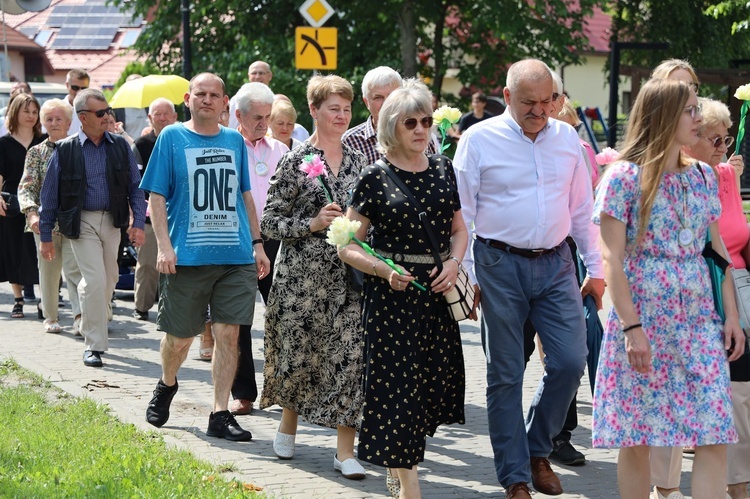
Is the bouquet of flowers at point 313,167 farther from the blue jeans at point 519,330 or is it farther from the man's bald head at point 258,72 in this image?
the man's bald head at point 258,72

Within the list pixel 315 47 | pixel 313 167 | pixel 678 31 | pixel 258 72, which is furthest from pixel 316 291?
pixel 678 31

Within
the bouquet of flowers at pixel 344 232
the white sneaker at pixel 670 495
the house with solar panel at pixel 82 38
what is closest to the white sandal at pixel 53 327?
the bouquet of flowers at pixel 344 232

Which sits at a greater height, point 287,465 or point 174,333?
Answer: point 174,333

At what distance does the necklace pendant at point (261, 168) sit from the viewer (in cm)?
866

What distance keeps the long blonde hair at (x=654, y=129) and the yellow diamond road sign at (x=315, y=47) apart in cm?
1026

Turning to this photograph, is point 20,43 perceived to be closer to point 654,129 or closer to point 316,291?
point 316,291

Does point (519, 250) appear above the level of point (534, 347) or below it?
above

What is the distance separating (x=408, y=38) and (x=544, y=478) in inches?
923

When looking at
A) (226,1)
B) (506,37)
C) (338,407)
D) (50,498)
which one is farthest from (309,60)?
→ (226,1)

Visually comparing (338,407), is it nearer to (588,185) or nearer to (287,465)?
(287,465)

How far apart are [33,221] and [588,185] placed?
21.5 ft

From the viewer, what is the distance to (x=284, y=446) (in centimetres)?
706

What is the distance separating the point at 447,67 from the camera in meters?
30.6

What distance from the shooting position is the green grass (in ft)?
19.0
